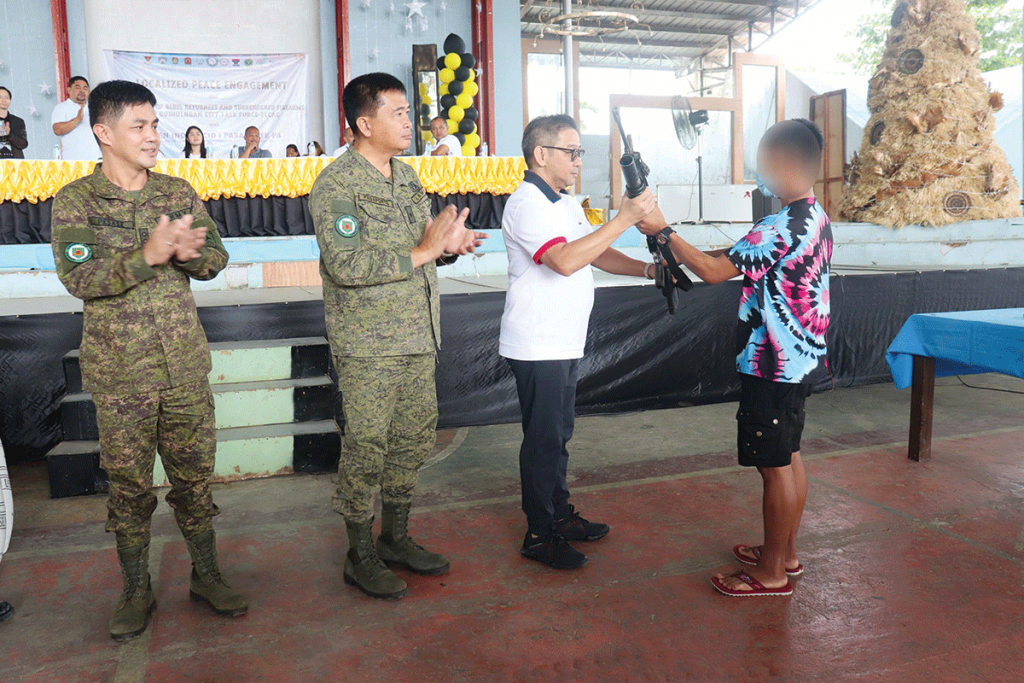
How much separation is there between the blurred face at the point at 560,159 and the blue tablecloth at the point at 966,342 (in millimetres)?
1984

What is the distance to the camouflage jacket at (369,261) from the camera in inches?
79.3

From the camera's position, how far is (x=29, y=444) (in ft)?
12.4

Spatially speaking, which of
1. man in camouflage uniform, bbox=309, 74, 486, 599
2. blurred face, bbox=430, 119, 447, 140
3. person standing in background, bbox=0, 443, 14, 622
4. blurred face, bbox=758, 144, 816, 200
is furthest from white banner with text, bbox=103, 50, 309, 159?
blurred face, bbox=758, 144, 816, 200

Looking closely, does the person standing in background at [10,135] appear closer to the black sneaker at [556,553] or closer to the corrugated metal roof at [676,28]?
the black sneaker at [556,553]

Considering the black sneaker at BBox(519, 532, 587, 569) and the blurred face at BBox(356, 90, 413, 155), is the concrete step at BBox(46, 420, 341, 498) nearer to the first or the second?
the black sneaker at BBox(519, 532, 587, 569)

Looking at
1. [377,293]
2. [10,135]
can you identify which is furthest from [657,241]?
[10,135]

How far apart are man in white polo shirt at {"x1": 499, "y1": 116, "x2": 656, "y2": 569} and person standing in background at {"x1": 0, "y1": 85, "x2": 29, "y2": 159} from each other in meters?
5.08

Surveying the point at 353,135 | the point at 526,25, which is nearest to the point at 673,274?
the point at 353,135

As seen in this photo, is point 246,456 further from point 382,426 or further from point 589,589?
point 589,589

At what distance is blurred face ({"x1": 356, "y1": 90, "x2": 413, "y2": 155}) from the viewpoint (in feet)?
6.77

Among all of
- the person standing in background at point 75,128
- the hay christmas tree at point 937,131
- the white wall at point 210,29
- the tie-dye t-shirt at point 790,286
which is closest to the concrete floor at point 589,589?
the tie-dye t-shirt at point 790,286

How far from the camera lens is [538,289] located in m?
2.27

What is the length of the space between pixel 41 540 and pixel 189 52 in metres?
7.54

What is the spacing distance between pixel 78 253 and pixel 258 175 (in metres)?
3.83
